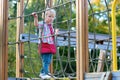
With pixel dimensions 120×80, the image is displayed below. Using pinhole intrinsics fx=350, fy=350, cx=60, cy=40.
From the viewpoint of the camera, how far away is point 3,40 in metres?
3.30

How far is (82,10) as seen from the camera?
253cm

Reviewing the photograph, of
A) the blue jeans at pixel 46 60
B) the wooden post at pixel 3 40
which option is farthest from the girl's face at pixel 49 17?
the wooden post at pixel 3 40

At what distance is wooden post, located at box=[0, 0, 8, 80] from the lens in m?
3.23

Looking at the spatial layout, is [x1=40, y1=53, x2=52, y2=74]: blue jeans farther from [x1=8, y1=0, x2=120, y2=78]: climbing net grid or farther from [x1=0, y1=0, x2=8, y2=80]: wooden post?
[x1=0, y1=0, x2=8, y2=80]: wooden post

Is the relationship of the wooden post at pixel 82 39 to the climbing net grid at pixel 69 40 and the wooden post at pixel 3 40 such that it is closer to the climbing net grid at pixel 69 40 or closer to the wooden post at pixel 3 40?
the climbing net grid at pixel 69 40

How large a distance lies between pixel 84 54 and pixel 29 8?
6713 millimetres

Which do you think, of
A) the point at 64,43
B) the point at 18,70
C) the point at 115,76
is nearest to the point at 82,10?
the point at 115,76

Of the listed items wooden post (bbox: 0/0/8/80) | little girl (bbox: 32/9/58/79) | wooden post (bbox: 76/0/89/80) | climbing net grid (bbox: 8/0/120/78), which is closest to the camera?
wooden post (bbox: 76/0/89/80)

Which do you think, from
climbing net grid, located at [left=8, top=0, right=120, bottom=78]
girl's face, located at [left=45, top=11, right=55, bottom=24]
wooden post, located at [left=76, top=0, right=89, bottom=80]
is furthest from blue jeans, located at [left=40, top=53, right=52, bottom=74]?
wooden post, located at [left=76, top=0, right=89, bottom=80]

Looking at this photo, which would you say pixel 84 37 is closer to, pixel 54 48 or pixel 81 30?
pixel 81 30

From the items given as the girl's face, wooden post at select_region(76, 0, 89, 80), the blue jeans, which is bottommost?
the blue jeans

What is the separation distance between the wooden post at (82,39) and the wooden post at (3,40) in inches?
39.2

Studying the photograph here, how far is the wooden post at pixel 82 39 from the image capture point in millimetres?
2444

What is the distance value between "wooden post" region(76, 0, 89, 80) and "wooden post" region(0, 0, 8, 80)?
100 cm
